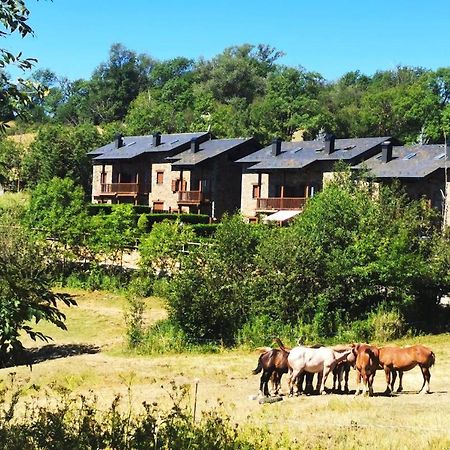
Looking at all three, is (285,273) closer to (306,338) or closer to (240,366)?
(306,338)

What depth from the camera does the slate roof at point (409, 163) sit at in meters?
40.9

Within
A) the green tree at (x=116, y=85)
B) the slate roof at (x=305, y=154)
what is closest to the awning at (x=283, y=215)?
the slate roof at (x=305, y=154)

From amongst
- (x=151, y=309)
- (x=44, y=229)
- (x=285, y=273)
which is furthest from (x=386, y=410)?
(x=44, y=229)

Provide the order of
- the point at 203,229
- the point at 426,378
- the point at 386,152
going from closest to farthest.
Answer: the point at 426,378 < the point at 386,152 < the point at 203,229

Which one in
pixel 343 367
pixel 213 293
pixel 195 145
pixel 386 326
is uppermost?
pixel 195 145

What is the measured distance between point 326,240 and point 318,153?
21059 millimetres

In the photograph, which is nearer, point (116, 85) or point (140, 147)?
point (140, 147)

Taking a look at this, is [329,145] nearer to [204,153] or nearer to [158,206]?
[204,153]

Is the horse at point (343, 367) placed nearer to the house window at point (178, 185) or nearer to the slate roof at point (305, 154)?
the slate roof at point (305, 154)

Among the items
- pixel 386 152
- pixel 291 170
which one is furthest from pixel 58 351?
pixel 386 152

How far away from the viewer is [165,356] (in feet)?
82.2

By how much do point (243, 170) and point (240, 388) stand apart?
36.3 m

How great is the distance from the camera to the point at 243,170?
52.9m

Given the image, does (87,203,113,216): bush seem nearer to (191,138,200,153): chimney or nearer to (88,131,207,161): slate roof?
(88,131,207,161): slate roof
